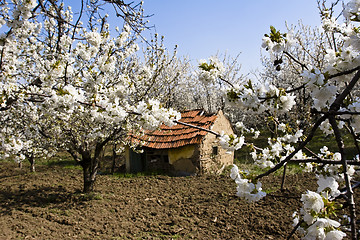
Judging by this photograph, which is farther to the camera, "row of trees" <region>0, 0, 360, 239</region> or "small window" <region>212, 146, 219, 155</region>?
"small window" <region>212, 146, 219, 155</region>

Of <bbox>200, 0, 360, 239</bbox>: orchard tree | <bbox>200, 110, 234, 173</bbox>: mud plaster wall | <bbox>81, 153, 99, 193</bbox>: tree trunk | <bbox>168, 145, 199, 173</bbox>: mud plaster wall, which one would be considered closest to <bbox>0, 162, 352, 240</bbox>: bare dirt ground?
<bbox>81, 153, 99, 193</bbox>: tree trunk

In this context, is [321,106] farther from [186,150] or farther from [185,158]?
[185,158]

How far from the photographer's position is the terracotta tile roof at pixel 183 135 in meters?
7.99

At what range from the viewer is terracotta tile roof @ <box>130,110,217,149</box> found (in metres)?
7.99

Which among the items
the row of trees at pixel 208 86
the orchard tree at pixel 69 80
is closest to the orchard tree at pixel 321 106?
the row of trees at pixel 208 86

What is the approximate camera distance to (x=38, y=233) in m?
4.23

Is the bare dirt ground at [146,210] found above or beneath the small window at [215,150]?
beneath

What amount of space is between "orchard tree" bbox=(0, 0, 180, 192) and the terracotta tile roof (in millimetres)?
2222

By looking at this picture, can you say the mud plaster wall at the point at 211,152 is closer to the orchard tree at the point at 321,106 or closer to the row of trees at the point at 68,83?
the row of trees at the point at 68,83

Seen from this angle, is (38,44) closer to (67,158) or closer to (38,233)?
(38,233)

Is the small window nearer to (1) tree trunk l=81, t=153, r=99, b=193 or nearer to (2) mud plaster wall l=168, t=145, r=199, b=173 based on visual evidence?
(2) mud plaster wall l=168, t=145, r=199, b=173

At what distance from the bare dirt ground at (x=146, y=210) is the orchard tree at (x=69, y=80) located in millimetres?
1051

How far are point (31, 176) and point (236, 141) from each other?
8309 millimetres

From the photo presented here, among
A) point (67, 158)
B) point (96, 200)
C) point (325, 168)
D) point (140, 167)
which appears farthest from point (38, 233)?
point (67, 158)
